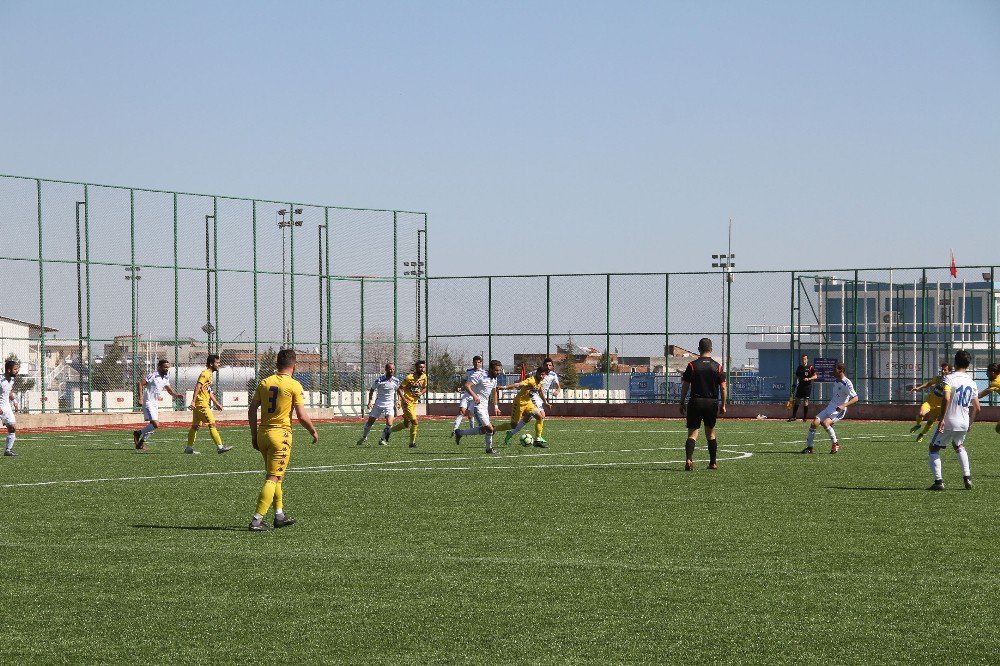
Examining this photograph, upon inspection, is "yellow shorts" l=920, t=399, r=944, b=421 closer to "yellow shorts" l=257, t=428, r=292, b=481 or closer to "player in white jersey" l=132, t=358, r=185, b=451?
"player in white jersey" l=132, t=358, r=185, b=451

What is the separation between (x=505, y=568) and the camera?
34.9 ft

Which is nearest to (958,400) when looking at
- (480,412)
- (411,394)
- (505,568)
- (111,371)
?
(505,568)

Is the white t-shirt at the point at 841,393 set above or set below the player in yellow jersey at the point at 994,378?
below

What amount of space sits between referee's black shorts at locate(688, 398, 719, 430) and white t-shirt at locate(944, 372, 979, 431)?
4546 mm

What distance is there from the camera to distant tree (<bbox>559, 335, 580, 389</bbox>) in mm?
53938

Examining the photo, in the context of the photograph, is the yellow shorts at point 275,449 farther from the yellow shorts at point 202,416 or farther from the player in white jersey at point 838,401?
the player in white jersey at point 838,401

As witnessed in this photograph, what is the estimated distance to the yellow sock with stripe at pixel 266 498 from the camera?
13102 mm

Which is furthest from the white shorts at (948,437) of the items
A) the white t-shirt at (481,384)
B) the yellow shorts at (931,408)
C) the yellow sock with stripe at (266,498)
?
the white t-shirt at (481,384)

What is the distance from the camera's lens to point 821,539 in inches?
486

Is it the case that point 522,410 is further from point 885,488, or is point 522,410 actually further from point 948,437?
point 948,437

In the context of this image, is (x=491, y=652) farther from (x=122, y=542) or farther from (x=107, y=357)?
(x=107, y=357)

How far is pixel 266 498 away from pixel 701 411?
9620 mm

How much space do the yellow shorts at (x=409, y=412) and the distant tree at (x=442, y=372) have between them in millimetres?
22675

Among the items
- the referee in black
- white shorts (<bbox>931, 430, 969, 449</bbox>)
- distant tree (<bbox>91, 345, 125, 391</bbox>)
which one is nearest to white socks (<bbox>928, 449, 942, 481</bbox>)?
white shorts (<bbox>931, 430, 969, 449</bbox>)
